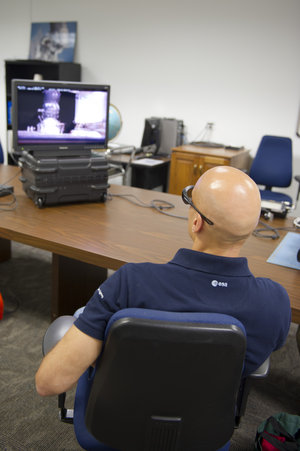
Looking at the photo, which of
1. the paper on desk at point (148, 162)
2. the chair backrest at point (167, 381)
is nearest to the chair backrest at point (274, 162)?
the paper on desk at point (148, 162)

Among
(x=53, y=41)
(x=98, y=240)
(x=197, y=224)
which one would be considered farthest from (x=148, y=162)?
(x=197, y=224)

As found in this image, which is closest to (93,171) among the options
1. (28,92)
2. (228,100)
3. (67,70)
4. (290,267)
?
(28,92)

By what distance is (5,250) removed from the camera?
3.04 m

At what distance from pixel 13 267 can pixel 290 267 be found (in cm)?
211

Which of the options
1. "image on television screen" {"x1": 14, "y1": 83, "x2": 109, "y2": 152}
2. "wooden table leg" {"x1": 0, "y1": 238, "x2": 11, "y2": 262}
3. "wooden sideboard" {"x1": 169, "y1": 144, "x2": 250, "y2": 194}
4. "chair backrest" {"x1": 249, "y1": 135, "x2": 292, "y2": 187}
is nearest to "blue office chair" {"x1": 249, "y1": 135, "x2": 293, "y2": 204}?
"chair backrest" {"x1": 249, "y1": 135, "x2": 292, "y2": 187}

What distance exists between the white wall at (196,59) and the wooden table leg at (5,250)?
2540 millimetres

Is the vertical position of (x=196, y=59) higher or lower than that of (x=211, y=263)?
higher

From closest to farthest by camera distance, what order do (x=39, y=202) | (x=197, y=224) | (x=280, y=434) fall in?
1. (x=197, y=224)
2. (x=280, y=434)
3. (x=39, y=202)

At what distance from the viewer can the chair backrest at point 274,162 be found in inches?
152

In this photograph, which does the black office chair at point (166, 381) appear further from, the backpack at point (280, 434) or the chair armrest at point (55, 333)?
the backpack at point (280, 434)

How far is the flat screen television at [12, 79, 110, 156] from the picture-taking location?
6.75 feet

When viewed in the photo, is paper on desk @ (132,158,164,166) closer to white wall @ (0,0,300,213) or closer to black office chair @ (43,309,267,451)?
white wall @ (0,0,300,213)

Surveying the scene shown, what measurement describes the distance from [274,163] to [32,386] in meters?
3.02

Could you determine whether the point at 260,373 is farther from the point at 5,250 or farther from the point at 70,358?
the point at 5,250
